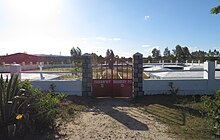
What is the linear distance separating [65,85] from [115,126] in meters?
4.76

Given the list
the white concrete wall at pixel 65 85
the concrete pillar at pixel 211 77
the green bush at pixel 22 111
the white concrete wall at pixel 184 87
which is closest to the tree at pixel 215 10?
the concrete pillar at pixel 211 77

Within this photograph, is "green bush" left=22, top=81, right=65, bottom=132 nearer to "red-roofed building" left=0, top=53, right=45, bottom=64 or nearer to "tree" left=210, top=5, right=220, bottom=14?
"tree" left=210, top=5, right=220, bottom=14

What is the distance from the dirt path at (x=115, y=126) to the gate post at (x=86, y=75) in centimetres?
207

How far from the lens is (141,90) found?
9445mm

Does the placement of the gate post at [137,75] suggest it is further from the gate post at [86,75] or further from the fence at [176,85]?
the gate post at [86,75]

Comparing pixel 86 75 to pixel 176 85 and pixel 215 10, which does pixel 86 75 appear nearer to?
pixel 176 85

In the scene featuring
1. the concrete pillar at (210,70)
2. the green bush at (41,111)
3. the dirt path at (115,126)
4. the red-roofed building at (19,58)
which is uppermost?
the red-roofed building at (19,58)

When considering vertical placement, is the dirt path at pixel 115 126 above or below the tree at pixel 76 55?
below

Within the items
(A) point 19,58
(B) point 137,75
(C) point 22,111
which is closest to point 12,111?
(C) point 22,111

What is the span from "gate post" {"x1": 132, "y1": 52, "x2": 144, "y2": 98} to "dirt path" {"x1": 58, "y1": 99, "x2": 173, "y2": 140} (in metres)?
2.07

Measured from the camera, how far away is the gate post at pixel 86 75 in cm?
929

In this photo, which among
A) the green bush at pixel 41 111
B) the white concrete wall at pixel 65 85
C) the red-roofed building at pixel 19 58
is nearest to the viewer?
the green bush at pixel 41 111

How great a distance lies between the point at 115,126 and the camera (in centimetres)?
554

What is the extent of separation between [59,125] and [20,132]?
3.72ft
